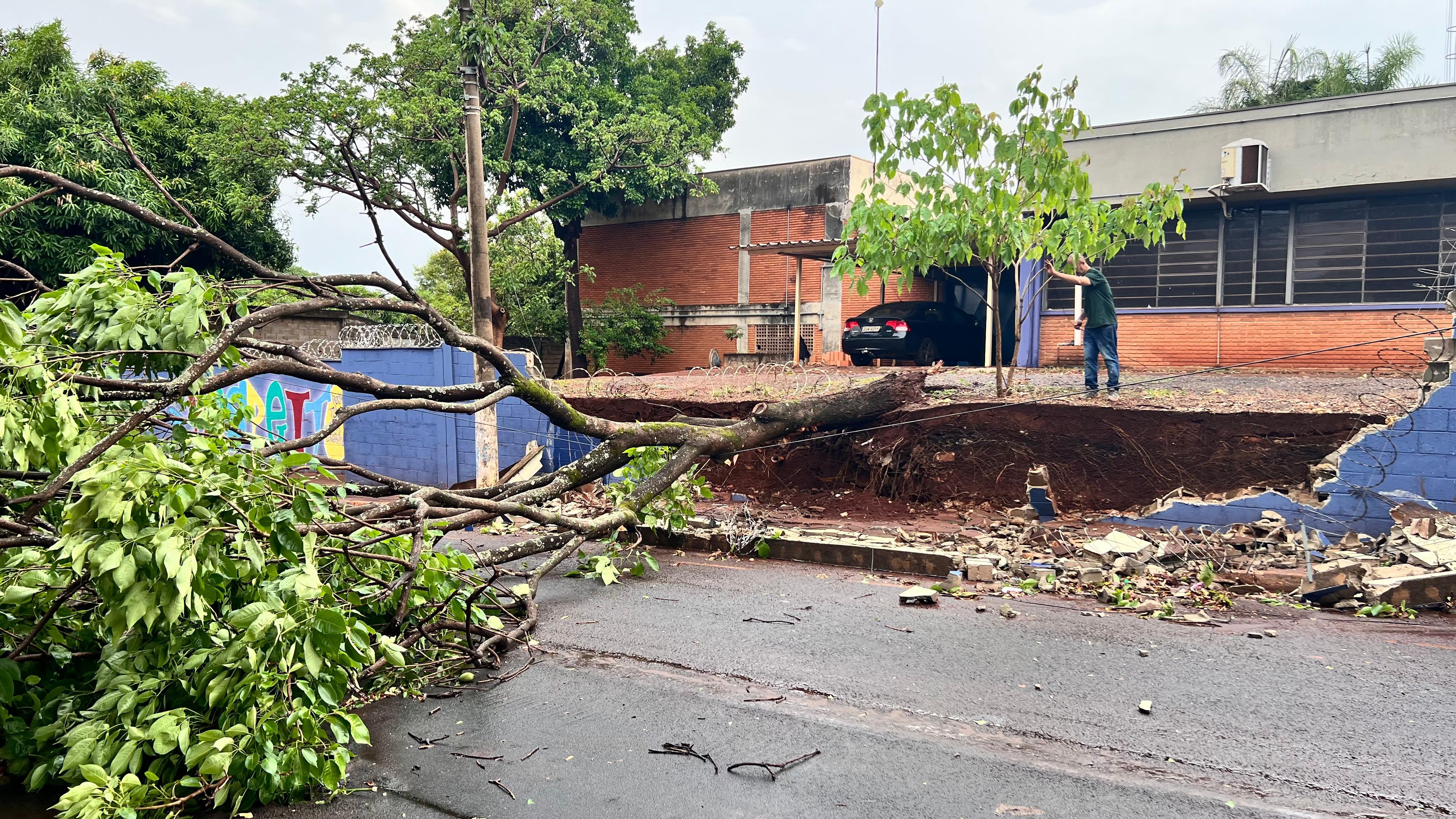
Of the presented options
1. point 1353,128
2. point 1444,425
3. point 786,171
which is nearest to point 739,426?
point 1444,425

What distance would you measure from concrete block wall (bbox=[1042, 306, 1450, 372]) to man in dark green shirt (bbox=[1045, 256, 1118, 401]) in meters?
5.01

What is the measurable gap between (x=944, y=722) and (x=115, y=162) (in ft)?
74.7

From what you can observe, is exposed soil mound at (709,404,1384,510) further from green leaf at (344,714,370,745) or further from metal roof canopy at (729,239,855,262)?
metal roof canopy at (729,239,855,262)

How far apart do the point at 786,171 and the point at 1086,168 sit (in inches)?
410

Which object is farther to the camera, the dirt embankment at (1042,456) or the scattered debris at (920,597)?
the dirt embankment at (1042,456)

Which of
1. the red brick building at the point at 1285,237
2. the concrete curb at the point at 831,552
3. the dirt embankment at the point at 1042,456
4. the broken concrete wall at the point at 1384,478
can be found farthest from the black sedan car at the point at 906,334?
the broken concrete wall at the point at 1384,478

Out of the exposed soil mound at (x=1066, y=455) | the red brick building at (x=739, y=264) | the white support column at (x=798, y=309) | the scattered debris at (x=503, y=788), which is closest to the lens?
the scattered debris at (x=503, y=788)

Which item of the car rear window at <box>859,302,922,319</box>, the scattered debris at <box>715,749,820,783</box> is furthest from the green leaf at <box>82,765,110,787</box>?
the car rear window at <box>859,302,922,319</box>

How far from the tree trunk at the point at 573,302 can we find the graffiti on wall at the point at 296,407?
35.1 feet

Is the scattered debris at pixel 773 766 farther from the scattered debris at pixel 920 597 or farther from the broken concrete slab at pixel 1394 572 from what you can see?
the broken concrete slab at pixel 1394 572

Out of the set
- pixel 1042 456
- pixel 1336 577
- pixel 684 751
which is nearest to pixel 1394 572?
pixel 1336 577

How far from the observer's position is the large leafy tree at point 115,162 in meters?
19.4

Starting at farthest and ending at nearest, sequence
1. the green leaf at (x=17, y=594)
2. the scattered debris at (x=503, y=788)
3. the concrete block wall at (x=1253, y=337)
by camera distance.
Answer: the concrete block wall at (x=1253, y=337) < the green leaf at (x=17, y=594) < the scattered debris at (x=503, y=788)

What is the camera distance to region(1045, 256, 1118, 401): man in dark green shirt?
10586 mm
